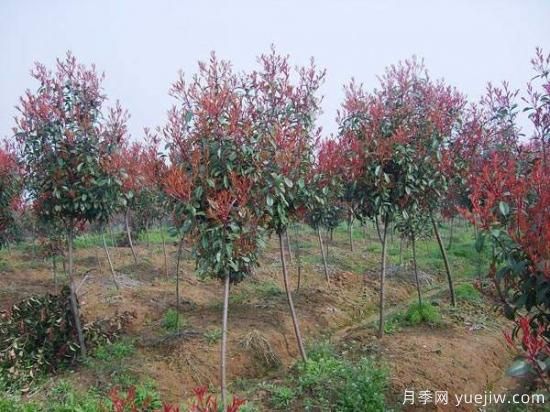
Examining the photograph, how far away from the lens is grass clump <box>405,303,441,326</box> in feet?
25.3

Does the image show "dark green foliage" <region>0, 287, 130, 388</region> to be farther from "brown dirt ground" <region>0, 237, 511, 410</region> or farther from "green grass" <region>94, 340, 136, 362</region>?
"brown dirt ground" <region>0, 237, 511, 410</region>

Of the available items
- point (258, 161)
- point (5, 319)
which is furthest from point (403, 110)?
point (5, 319)

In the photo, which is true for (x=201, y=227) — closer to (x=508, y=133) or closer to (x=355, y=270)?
(x=508, y=133)

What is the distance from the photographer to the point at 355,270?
1346 cm

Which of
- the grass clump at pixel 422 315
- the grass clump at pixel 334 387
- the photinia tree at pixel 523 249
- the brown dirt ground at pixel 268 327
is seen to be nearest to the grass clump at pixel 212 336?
the brown dirt ground at pixel 268 327

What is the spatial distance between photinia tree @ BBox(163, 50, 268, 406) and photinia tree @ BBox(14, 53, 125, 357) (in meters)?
1.62

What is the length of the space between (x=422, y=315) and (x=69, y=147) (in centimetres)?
600

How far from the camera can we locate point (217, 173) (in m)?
4.96

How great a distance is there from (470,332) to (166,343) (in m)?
4.74

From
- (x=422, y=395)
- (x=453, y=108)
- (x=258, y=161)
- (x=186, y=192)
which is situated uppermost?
(x=453, y=108)

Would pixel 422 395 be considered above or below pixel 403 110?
below

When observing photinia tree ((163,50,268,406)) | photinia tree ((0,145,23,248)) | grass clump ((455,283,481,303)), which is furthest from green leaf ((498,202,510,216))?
photinia tree ((0,145,23,248))

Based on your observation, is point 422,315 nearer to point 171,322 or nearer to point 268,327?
point 268,327

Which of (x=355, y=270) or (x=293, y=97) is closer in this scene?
(x=293, y=97)
